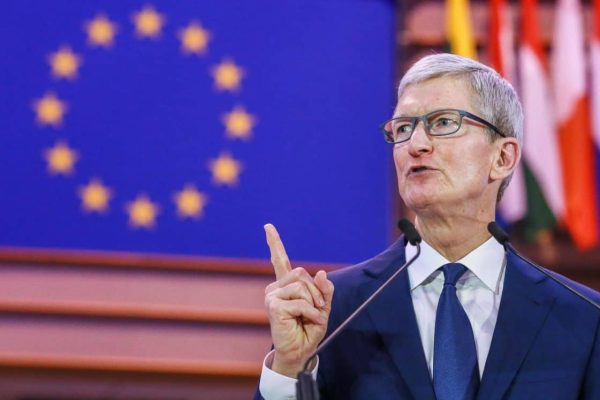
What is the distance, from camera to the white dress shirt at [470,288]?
6.04ft

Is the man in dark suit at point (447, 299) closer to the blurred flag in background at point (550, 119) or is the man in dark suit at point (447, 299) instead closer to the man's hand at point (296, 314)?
the man's hand at point (296, 314)

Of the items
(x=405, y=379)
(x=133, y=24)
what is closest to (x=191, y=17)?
(x=133, y=24)

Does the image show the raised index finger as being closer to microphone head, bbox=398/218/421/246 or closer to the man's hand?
the man's hand

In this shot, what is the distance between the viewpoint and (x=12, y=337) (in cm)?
374

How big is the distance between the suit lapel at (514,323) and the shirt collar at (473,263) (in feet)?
0.08

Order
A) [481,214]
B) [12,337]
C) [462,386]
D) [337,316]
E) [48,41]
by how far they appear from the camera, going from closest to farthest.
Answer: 1. [462,386]
2. [337,316]
3. [481,214]
4. [12,337]
5. [48,41]

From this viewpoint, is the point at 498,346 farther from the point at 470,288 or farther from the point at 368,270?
the point at 368,270

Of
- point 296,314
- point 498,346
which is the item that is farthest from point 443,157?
point 296,314

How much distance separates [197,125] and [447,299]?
8.06 ft

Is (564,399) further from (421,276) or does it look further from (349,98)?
(349,98)

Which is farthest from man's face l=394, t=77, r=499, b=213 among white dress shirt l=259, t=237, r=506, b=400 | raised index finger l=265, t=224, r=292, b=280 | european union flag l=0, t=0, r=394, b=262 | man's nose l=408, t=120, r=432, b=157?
european union flag l=0, t=0, r=394, b=262

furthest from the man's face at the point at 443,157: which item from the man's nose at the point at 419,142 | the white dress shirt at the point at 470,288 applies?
the white dress shirt at the point at 470,288

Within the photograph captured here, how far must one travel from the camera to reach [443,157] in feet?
6.36

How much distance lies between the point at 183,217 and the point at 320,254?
2.04 ft
